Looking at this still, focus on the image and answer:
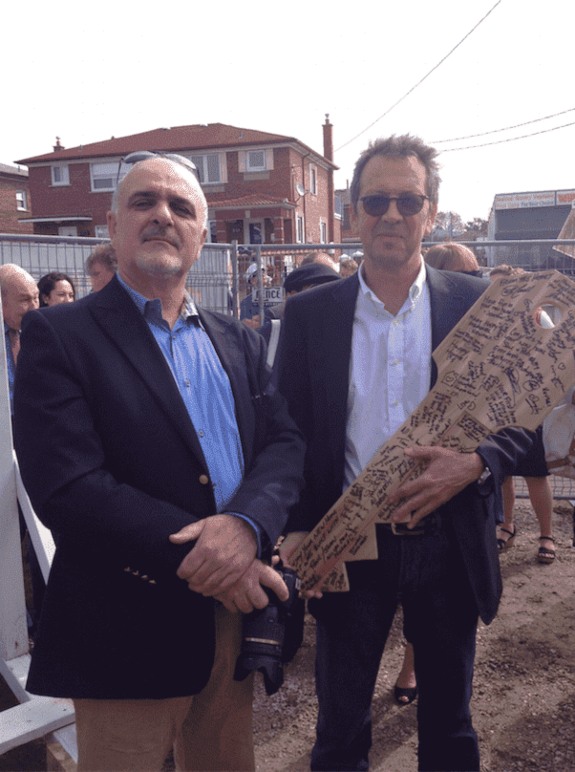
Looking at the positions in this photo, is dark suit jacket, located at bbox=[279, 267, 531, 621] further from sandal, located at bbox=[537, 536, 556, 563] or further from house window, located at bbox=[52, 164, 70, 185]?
house window, located at bbox=[52, 164, 70, 185]

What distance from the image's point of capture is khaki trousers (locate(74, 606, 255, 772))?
5.16 ft

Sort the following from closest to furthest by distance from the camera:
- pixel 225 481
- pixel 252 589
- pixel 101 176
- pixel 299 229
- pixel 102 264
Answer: pixel 252 589, pixel 225 481, pixel 102 264, pixel 299 229, pixel 101 176

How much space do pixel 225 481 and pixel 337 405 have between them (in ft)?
1.52

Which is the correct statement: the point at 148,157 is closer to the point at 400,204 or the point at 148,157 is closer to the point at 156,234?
the point at 156,234

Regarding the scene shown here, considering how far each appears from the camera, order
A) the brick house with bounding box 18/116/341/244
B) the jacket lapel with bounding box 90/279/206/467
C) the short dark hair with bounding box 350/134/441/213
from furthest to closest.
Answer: the brick house with bounding box 18/116/341/244 → the short dark hair with bounding box 350/134/441/213 → the jacket lapel with bounding box 90/279/206/467

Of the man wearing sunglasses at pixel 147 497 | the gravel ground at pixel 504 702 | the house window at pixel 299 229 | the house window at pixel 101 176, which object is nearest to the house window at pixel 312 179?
the house window at pixel 299 229

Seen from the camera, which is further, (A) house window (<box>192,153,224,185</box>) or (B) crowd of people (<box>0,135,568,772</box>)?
(A) house window (<box>192,153,224,185</box>)

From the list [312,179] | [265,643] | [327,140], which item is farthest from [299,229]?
[265,643]

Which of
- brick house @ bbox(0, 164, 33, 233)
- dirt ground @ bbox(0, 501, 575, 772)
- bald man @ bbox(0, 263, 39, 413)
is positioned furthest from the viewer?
brick house @ bbox(0, 164, 33, 233)

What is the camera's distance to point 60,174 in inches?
1470

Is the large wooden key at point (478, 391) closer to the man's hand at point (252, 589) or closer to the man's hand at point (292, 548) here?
the man's hand at point (292, 548)

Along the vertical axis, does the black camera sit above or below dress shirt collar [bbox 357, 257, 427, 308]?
below

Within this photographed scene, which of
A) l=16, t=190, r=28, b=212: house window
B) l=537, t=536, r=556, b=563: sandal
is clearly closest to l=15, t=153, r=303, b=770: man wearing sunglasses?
l=537, t=536, r=556, b=563: sandal

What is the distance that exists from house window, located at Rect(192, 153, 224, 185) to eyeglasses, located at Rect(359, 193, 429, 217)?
34984 millimetres
